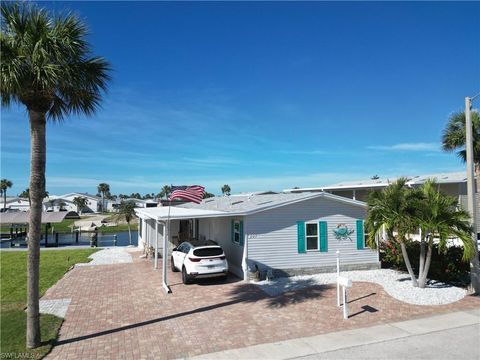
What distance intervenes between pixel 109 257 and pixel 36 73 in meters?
16.5

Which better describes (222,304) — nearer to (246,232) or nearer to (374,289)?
(246,232)

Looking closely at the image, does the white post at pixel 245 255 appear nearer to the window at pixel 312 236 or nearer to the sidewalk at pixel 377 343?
the window at pixel 312 236

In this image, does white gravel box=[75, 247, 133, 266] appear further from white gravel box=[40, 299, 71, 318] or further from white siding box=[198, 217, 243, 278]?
white gravel box=[40, 299, 71, 318]

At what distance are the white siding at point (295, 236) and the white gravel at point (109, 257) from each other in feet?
29.3

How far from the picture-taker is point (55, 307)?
36.7 ft

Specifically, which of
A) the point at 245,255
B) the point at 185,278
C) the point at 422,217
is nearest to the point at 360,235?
the point at 422,217

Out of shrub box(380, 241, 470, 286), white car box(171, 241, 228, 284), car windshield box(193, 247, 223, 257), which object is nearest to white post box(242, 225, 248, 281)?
white car box(171, 241, 228, 284)

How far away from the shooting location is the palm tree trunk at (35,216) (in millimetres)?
8016

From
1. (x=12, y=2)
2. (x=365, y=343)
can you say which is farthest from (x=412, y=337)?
(x=12, y=2)

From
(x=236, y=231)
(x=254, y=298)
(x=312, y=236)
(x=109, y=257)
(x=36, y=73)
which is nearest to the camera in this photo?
(x=36, y=73)

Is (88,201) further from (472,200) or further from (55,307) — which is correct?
(472,200)

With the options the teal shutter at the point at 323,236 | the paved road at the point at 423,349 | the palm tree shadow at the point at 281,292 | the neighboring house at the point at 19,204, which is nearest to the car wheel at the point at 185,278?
the palm tree shadow at the point at 281,292

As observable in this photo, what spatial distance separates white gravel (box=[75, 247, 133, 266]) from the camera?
66.1ft

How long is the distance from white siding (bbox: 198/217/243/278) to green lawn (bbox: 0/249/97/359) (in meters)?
7.10
